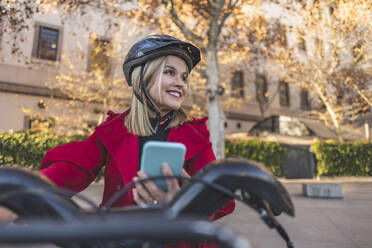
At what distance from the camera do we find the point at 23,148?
9195 mm

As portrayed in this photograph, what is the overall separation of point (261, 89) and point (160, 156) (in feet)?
69.1

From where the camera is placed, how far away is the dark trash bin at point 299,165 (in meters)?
12.2

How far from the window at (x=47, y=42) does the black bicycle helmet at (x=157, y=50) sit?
48.8 feet

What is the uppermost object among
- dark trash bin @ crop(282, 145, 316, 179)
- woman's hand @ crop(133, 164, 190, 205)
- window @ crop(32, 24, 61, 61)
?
window @ crop(32, 24, 61, 61)

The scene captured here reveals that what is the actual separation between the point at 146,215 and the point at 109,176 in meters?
1.02

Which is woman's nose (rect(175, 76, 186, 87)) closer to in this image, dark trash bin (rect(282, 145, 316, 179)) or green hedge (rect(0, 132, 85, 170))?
green hedge (rect(0, 132, 85, 170))

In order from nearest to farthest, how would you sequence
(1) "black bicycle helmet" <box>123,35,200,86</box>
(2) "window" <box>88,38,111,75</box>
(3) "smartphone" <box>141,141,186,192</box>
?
1. (3) "smartphone" <box>141,141,186,192</box>
2. (1) "black bicycle helmet" <box>123,35,200,86</box>
3. (2) "window" <box>88,38,111,75</box>

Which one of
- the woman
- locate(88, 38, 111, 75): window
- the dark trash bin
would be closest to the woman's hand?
the woman

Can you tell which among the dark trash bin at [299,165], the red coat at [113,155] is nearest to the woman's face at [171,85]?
the red coat at [113,155]

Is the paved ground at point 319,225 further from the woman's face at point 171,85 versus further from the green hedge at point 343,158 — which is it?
the green hedge at point 343,158

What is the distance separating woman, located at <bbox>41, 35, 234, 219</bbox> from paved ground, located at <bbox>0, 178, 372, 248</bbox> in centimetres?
193

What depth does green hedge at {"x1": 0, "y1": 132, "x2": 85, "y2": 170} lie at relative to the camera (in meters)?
9.00

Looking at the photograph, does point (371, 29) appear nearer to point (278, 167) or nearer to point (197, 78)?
point (278, 167)

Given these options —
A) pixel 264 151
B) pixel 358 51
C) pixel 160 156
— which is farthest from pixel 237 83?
pixel 160 156
